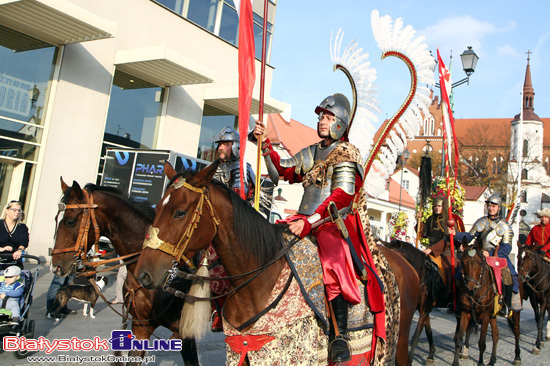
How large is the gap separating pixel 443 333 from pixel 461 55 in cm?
772

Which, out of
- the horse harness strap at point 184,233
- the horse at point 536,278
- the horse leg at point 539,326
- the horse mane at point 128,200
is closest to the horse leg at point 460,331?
the horse leg at point 539,326

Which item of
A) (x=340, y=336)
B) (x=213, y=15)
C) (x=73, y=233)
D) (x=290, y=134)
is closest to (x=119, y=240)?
(x=73, y=233)

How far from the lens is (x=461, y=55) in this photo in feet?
41.2

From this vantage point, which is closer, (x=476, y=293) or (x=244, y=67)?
(x=244, y=67)

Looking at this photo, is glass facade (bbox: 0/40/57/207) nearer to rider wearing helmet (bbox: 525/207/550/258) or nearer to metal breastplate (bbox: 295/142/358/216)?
metal breastplate (bbox: 295/142/358/216)

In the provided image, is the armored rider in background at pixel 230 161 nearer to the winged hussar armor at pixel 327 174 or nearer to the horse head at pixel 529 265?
the winged hussar armor at pixel 327 174

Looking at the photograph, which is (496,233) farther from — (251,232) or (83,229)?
(83,229)

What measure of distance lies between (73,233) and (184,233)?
2.16 metres

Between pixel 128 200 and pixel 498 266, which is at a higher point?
pixel 128 200

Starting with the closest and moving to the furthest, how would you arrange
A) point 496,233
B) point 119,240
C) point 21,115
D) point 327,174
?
point 327,174 < point 119,240 < point 496,233 < point 21,115

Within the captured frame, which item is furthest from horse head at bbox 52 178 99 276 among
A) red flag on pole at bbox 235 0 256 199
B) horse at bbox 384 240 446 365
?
horse at bbox 384 240 446 365

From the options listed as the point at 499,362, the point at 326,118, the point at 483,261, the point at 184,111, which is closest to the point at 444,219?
the point at 483,261

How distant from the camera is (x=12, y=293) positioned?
18.0ft

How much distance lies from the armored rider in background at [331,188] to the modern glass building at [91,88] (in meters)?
9.65
